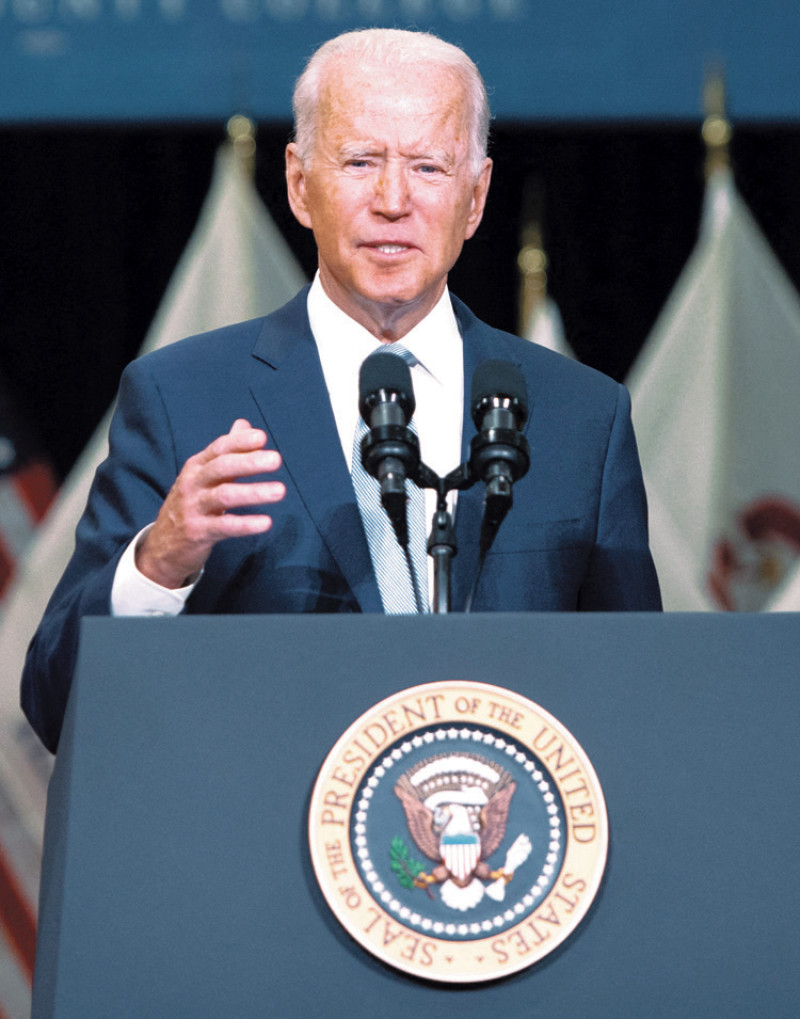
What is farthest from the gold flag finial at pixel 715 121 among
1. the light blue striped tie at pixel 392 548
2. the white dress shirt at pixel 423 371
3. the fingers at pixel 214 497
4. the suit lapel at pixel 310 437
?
the fingers at pixel 214 497

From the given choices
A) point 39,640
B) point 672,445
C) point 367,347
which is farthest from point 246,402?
point 672,445

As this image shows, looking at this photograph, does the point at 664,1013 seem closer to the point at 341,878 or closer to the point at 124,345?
the point at 341,878

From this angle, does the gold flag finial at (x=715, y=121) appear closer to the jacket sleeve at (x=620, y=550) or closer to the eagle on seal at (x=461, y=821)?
the jacket sleeve at (x=620, y=550)

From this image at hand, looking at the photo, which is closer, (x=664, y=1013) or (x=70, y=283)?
(x=664, y=1013)

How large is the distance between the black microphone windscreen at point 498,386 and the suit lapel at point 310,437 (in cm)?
28

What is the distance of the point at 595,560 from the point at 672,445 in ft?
7.32

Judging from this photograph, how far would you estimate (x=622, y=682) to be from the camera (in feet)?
3.99

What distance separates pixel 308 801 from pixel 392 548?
515mm

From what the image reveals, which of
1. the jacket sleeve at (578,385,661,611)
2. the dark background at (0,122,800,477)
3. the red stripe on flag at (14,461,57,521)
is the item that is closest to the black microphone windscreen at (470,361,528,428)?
Result: the jacket sleeve at (578,385,661,611)

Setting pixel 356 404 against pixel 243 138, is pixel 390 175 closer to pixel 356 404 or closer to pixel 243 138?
pixel 356 404

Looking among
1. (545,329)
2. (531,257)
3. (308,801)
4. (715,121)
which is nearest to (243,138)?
(531,257)

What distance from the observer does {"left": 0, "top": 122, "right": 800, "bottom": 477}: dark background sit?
12.4 feet

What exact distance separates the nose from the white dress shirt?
0.18 metres

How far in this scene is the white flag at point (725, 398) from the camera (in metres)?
3.84
